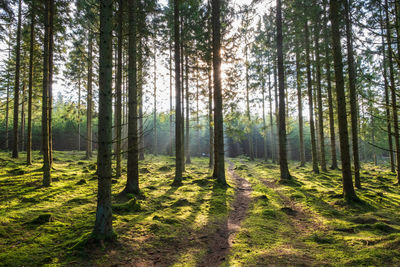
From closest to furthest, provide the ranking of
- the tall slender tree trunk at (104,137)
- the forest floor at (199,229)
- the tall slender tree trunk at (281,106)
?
the forest floor at (199,229) < the tall slender tree trunk at (104,137) < the tall slender tree trunk at (281,106)

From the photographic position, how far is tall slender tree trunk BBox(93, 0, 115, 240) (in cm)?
401

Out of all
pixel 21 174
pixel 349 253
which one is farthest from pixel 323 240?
pixel 21 174

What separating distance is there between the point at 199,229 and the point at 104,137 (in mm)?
3331

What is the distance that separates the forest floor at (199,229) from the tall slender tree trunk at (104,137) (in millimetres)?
401

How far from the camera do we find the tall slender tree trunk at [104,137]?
4.01 m

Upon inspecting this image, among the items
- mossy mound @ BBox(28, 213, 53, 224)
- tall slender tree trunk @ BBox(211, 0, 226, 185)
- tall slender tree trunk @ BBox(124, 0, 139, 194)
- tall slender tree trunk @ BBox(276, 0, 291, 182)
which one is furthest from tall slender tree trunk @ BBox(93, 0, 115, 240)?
tall slender tree trunk @ BBox(276, 0, 291, 182)

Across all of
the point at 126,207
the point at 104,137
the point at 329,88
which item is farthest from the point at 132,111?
the point at 329,88

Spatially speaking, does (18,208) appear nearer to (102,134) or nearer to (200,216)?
(102,134)

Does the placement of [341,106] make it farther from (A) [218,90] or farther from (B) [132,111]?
(B) [132,111]

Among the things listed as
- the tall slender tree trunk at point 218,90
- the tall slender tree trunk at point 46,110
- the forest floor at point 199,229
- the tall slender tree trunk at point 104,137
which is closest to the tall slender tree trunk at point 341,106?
the forest floor at point 199,229

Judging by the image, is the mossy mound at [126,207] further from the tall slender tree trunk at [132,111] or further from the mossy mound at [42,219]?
the mossy mound at [42,219]

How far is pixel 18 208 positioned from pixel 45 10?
765 centimetres

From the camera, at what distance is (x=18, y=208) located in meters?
5.63

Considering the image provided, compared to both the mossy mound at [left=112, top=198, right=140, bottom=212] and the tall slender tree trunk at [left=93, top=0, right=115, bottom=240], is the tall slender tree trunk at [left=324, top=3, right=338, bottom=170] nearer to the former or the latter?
the tall slender tree trunk at [left=93, top=0, right=115, bottom=240]
